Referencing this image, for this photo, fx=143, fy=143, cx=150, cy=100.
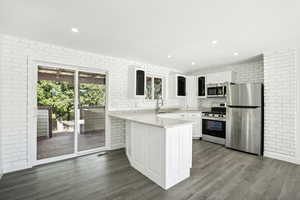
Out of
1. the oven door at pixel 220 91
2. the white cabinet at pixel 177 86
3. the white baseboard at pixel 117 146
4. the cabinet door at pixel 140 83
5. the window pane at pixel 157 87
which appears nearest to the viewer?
the white baseboard at pixel 117 146

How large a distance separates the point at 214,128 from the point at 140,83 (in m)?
2.62

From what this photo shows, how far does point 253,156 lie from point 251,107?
1.16 m

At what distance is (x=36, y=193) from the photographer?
200 cm

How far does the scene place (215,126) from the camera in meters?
4.33

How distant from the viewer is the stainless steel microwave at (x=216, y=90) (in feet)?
14.8

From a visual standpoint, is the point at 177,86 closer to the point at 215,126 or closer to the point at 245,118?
the point at 215,126

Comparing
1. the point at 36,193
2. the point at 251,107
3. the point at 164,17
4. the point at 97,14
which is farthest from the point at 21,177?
the point at 251,107

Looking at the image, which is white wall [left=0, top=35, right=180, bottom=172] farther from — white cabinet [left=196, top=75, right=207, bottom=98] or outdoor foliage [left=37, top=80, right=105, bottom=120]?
white cabinet [left=196, top=75, right=207, bottom=98]

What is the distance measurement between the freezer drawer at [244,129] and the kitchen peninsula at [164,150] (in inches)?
81.0

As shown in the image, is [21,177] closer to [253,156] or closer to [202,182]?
[202,182]

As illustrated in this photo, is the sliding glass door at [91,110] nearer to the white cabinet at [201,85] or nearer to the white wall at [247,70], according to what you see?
the white cabinet at [201,85]

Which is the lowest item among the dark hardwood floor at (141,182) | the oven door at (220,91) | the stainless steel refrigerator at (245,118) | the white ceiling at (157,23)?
the dark hardwood floor at (141,182)

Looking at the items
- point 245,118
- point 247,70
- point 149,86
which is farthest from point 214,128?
point 149,86

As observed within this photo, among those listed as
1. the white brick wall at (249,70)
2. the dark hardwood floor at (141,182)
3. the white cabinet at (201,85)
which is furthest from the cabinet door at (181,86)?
the dark hardwood floor at (141,182)
